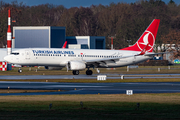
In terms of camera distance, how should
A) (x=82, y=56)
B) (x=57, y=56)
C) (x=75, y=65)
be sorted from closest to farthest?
(x=75, y=65), (x=57, y=56), (x=82, y=56)

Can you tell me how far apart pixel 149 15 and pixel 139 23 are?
28104 millimetres

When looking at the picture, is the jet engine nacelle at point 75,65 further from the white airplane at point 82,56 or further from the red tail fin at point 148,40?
the red tail fin at point 148,40

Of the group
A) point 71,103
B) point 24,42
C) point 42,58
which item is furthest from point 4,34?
point 71,103

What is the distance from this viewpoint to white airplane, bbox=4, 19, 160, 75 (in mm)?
49844

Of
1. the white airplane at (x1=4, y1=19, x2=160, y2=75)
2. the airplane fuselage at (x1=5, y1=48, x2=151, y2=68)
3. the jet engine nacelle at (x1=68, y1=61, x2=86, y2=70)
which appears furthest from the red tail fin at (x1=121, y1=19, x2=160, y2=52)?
the jet engine nacelle at (x1=68, y1=61, x2=86, y2=70)

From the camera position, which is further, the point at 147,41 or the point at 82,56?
the point at 147,41

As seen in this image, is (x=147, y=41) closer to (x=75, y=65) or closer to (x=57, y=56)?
(x=75, y=65)

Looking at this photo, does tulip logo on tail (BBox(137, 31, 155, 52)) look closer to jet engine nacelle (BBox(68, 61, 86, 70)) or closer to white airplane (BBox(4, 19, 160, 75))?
white airplane (BBox(4, 19, 160, 75))

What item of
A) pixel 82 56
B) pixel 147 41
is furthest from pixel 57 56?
pixel 147 41

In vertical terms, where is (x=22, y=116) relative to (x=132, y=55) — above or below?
below

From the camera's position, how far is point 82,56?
52.4m

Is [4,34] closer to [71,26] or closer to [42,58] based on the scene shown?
[71,26]

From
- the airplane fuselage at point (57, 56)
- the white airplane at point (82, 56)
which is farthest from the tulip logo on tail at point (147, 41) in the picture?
the airplane fuselage at point (57, 56)

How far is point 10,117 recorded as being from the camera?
1627 centimetres
